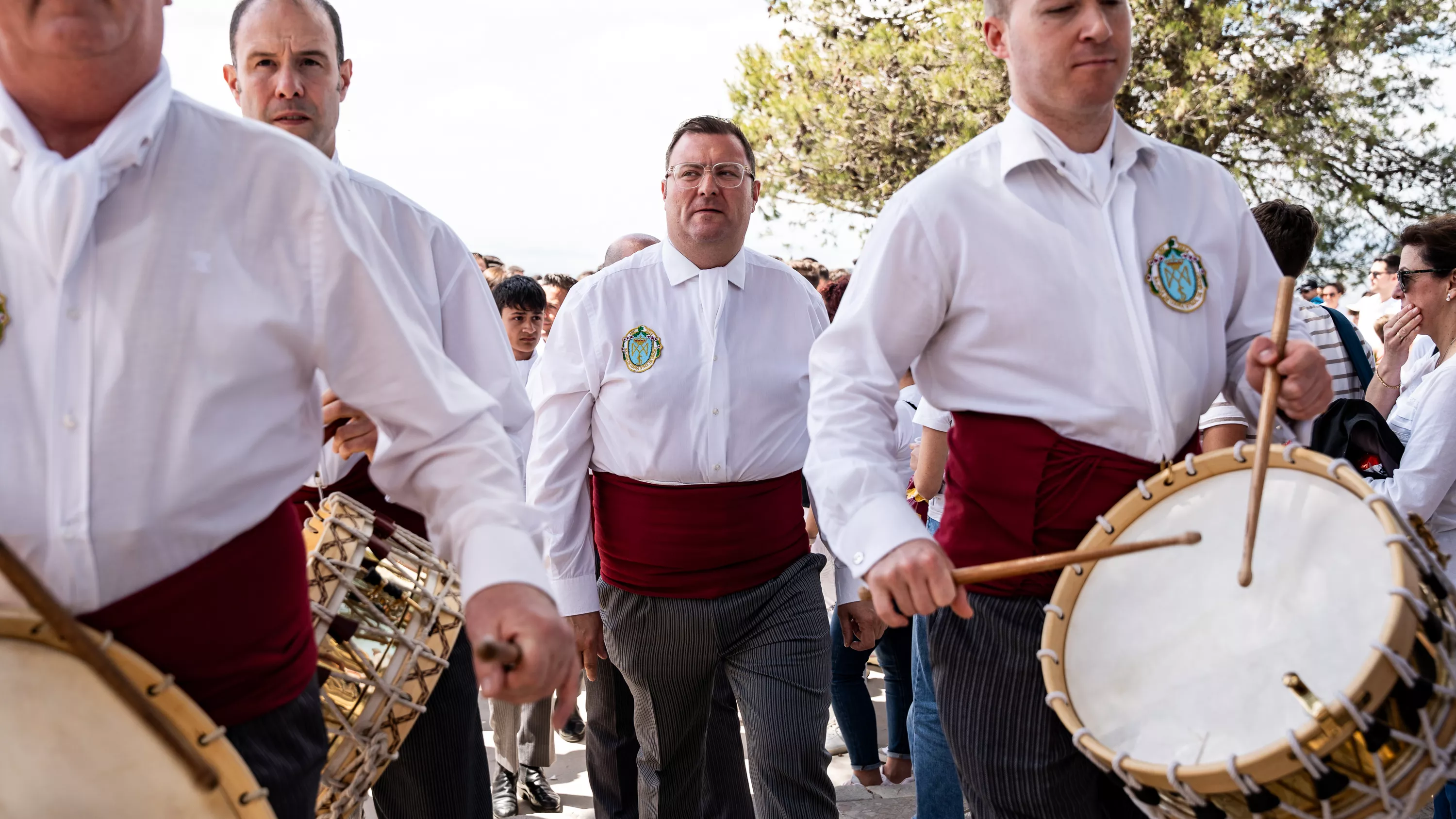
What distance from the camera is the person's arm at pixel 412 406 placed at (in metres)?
1.69

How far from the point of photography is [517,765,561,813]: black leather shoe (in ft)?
17.0

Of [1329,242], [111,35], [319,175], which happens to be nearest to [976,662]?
[319,175]

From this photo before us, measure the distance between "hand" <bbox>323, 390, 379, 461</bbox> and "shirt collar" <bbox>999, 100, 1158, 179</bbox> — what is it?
1344mm

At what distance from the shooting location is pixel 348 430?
2.51 m

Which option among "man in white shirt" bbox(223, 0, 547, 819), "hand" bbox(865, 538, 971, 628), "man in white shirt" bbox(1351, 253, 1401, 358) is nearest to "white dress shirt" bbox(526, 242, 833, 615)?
"man in white shirt" bbox(223, 0, 547, 819)

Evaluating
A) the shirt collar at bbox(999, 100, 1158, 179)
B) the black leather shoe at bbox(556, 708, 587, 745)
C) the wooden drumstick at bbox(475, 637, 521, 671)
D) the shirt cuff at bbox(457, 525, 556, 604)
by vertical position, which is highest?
the shirt collar at bbox(999, 100, 1158, 179)

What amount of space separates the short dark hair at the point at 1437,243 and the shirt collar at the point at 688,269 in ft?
7.15

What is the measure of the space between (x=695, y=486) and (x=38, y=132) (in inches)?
98.3

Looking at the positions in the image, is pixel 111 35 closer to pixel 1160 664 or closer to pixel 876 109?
pixel 1160 664

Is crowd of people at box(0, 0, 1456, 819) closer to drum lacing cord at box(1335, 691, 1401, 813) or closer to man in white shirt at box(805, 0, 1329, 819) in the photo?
man in white shirt at box(805, 0, 1329, 819)

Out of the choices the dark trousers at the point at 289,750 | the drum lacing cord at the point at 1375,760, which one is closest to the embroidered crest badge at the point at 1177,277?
the drum lacing cord at the point at 1375,760

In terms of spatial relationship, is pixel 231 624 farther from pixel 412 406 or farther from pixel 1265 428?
pixel 1265 428

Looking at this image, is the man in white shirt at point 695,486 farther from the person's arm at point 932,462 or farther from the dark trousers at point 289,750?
the dark trousers at point 289,750

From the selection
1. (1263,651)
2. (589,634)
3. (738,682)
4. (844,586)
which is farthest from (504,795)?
(1263,651)
